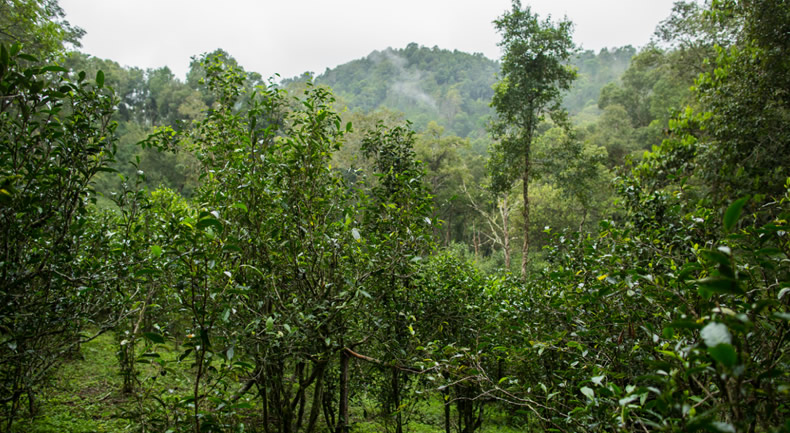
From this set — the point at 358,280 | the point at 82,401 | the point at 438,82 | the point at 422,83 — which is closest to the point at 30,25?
the point at 82,401

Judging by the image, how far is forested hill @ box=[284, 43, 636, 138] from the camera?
70062mm

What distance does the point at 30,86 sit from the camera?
1.75m

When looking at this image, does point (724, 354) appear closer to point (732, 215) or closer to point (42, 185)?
point (732, 215)

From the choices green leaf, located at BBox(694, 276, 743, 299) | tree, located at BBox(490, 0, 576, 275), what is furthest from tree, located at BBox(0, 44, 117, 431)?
tree, located at BBox(490, 0, 576, 275)

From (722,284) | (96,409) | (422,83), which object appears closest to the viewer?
(722,284)

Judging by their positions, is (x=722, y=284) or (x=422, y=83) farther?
(x=422, y=83)

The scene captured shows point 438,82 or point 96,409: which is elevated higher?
point 438,82

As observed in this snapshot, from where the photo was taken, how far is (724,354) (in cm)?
69

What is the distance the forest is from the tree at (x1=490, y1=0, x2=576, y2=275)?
608 cm

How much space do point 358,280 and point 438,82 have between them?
309 ft

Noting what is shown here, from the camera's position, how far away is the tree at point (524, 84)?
11.0 metres

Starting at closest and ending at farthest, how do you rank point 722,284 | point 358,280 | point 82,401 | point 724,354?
point 724,354 → point 722,284 → point 358,280 → point 82,401


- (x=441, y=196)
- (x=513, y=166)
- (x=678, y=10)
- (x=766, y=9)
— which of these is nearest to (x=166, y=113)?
(x=441, y=196)

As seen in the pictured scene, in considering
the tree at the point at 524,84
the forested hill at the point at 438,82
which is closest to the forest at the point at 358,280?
the tree at the point at 524,84
